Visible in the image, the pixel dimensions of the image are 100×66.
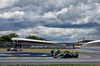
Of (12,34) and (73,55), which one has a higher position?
(12,34)

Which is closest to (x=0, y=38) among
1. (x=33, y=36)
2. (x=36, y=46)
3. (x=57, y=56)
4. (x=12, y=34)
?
(x=12, y=34)

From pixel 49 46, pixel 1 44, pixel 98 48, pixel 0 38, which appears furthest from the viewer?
pixel 0 38

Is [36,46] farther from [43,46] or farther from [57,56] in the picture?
[57,56]

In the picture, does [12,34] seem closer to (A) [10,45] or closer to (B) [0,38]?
(B) [0,38]

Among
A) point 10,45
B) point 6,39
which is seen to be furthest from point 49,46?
point 6,39

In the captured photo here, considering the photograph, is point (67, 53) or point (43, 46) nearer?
point (67, 53)

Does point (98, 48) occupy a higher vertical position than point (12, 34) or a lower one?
lower

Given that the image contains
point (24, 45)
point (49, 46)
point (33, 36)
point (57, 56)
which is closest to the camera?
point (57, 56)

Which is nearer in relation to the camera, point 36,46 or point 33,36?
point 36,46

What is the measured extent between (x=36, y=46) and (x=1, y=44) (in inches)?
658

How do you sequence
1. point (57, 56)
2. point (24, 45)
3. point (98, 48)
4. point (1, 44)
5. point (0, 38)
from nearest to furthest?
point (57, 56)
point (98, 48)
point (1, 44)
point (24, 45)
point (0, 38)

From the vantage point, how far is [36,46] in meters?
70.0

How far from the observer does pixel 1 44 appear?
198 feet

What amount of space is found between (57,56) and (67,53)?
5.49 feet
